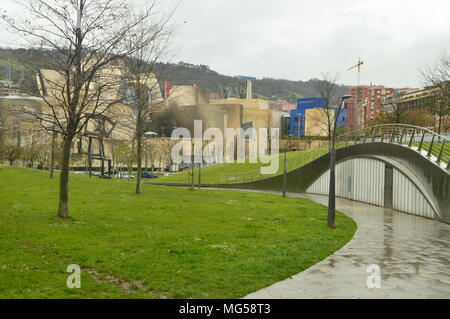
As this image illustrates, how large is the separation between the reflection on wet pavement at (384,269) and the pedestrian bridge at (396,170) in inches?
119

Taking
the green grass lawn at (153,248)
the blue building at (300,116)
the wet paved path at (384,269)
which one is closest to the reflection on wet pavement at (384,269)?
the wet paved path at (384,269)

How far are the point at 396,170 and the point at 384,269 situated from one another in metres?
15.1

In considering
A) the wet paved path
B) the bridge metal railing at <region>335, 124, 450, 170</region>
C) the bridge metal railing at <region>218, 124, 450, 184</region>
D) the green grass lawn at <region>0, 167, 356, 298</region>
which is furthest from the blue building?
the wet paved path

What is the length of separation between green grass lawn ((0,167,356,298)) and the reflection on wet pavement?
0.44 metres

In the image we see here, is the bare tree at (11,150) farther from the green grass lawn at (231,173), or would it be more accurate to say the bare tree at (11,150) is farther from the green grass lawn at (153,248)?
the green grass lawn at (153,248)

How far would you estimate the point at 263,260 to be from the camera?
10.0m

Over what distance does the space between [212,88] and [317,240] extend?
166726mm

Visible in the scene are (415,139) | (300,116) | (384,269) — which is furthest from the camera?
(300,116)

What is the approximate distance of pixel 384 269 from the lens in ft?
32.3

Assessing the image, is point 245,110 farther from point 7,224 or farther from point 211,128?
point 7,224

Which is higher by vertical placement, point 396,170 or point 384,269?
point 396,170

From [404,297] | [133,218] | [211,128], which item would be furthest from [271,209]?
[211,128]

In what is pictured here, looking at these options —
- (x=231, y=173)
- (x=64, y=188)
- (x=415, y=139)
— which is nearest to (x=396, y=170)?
(x=415, y=139)

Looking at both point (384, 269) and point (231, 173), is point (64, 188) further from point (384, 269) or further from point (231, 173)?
point (231, 173)
